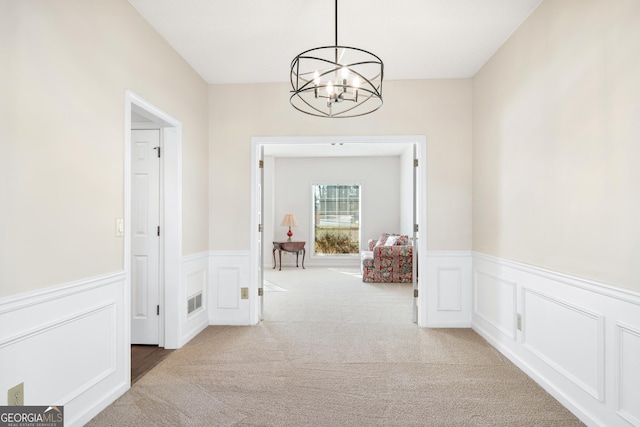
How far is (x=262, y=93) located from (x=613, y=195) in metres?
3.42

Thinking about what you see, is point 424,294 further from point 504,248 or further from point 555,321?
point 555,321

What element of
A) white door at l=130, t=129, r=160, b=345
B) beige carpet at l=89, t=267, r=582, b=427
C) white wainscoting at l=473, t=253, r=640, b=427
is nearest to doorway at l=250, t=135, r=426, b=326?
beige carpet at l=89, t=267, r=582, b=427

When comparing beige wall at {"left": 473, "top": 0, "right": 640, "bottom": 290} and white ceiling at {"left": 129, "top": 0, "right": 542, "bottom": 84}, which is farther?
white ceiling at {"left": 129, "top": 0, "right": 542, "bottom": 84}

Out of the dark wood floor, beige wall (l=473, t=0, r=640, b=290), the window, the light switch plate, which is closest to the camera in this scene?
beige wall (l=473, t=0, r=640, b=290)

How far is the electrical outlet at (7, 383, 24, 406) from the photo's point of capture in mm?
1785

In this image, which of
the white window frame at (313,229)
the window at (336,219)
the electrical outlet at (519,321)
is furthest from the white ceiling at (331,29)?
the window at (336,219)

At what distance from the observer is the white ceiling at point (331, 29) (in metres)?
2.82

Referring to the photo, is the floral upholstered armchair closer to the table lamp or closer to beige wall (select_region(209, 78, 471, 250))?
the table lamp

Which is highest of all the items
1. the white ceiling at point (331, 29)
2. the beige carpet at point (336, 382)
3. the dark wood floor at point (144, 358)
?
the white ceiling at point (331, 29)

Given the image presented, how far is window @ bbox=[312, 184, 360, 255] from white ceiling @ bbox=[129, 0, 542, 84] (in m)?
5.90

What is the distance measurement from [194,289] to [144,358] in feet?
2.71

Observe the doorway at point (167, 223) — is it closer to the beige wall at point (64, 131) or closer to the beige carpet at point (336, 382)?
the beige carpet at point (336, 382)

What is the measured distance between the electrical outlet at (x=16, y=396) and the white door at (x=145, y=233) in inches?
72.9

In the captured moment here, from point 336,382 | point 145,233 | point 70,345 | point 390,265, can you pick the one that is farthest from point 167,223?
point 390,265
